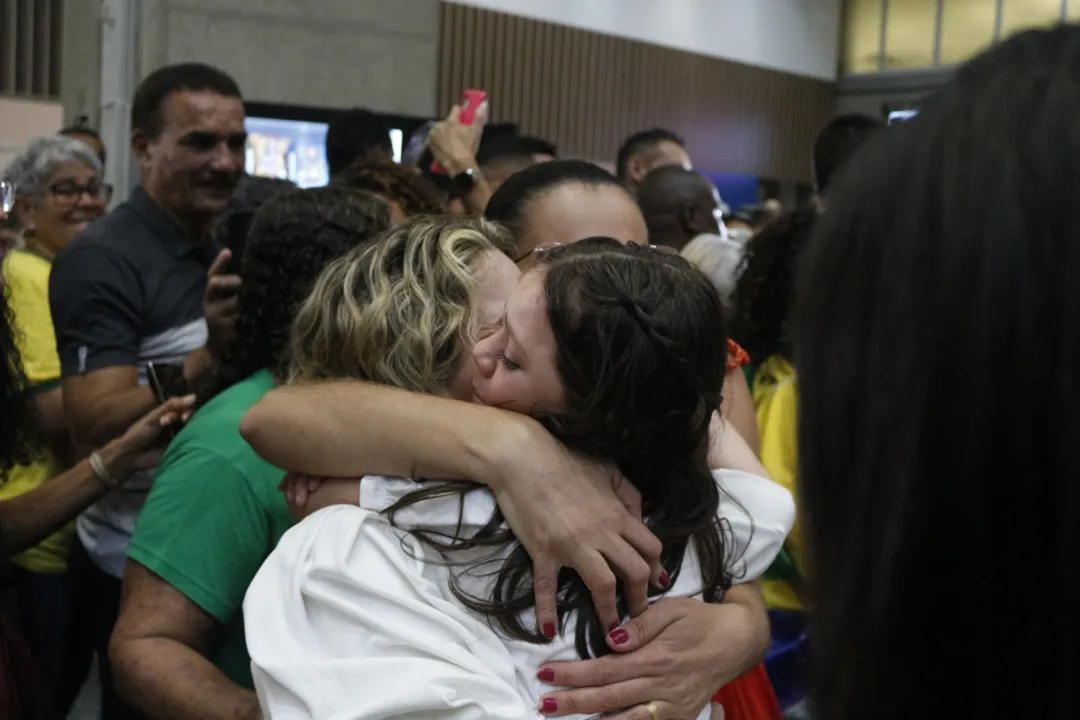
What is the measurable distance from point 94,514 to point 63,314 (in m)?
0.48

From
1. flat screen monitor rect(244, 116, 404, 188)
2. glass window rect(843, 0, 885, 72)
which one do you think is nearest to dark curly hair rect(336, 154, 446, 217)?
flat screen monitor rect(244, 116, 404, 188)

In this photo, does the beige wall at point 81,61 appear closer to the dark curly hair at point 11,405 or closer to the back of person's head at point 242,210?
the back of person's head at point 242,210

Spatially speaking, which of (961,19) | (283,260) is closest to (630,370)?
(283,260)

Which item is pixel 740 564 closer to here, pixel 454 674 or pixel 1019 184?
pixel 454 674

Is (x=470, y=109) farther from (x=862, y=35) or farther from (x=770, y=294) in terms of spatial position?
(x=862, y=35)

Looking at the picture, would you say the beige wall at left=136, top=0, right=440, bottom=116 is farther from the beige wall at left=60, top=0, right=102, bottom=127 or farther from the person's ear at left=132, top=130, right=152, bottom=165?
the person's ear at left=132, top=130, right=152, bottom=165

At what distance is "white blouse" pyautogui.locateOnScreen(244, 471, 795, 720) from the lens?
996 mm

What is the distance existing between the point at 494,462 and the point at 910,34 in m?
12.9

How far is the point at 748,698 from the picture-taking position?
146 cm

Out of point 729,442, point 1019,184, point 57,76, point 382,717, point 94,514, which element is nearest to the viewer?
point 1019,184

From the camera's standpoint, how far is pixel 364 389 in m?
1.31

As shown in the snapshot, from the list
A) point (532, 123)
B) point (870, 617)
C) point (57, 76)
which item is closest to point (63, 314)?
point (870, 617)

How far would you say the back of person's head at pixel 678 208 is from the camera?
3.80m

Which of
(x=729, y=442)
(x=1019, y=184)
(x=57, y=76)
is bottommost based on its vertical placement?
(x=729, y=442)
